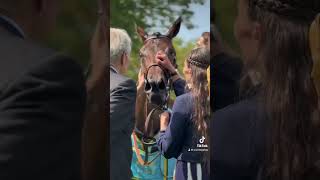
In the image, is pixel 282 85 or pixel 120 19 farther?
pixel 282 85

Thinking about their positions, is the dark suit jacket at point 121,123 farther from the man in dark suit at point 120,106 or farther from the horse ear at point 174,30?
the horse ear at point 174,30

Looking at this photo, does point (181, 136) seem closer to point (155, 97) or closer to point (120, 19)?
point (155, 97)

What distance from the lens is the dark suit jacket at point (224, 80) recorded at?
2906 mm

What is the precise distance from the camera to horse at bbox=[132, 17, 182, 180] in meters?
2.94

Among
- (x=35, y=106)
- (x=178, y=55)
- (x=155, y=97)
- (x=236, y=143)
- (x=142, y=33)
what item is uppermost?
(x=142, y=33)

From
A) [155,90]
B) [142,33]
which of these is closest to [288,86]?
[155,90]

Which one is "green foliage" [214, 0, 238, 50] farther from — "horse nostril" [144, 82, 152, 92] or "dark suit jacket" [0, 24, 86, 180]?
"dark suit jacket" [0, 24, 86, 180]

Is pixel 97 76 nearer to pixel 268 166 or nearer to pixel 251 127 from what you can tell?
pixel 251 127

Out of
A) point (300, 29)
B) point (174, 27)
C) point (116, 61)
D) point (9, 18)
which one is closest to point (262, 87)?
point (300, 29)

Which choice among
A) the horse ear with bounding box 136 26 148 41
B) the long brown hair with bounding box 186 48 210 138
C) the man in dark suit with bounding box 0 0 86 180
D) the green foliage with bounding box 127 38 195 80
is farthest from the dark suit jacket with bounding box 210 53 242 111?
the man in dark suit with bounding box 0 0 86 180

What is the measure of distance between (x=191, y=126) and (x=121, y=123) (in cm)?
39

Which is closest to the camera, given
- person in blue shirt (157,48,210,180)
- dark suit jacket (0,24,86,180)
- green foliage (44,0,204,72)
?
dark suit jacket (0,24,86,180)

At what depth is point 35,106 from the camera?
2.42 feet

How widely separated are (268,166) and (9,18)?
2.34 meters
